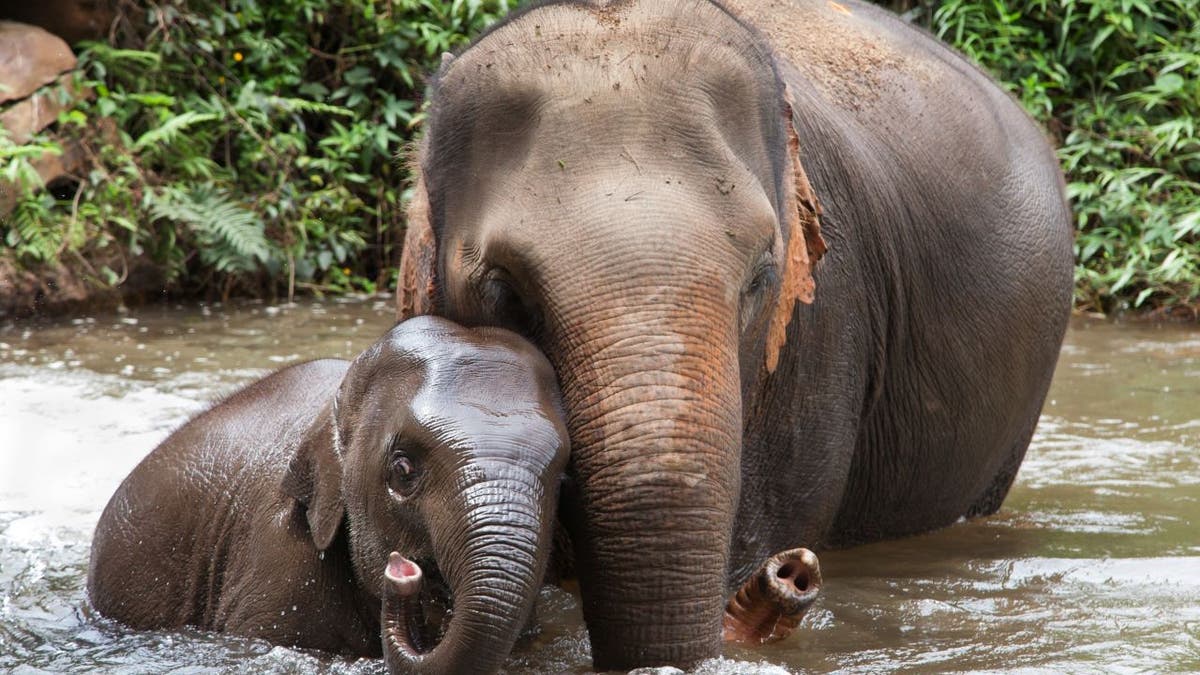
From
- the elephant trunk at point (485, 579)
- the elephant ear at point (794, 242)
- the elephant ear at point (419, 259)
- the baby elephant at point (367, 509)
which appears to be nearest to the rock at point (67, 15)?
the baby elephant at point (367, 509)

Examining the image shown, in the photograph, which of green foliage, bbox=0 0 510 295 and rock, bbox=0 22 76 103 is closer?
rock, bbox=0 22 76 103

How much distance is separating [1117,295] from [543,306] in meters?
8.33

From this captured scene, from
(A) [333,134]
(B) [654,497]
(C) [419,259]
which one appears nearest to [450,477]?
(B) [654,497]

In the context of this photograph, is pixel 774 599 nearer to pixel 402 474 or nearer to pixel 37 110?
pixel 402 474

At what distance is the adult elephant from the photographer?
3490 millimetres

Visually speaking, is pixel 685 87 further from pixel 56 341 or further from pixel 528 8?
pixel 56 341

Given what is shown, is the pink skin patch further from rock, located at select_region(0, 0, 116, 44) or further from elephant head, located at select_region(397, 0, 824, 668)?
rock, located at select_region(0, 0, 116, 44)

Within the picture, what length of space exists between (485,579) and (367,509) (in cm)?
55

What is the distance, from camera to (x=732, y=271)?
12.2 ft

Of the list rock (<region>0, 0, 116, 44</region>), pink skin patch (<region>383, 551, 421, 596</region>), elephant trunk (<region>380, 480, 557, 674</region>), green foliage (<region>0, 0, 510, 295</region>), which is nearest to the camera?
elephant trunk (<region>380, 480, 557, 674</region>)

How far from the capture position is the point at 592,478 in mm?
3463

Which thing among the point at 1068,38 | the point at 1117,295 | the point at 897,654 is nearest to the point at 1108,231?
the point at 1117,295

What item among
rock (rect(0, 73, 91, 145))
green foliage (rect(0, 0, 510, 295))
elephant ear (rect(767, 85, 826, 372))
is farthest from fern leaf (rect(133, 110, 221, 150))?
elephant ear (rect(767, 85, 826, 372))

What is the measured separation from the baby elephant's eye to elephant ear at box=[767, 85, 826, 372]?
109 centimetres
